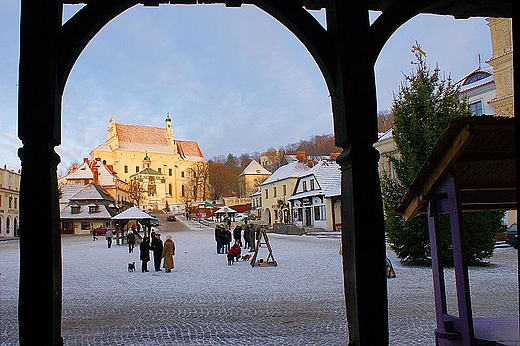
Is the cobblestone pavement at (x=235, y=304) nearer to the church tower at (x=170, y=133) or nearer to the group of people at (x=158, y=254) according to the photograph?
the group of people at (x=158, y=254)

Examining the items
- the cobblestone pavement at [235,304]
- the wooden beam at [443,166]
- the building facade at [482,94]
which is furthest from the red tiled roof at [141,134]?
the wooden beam at [443,166]

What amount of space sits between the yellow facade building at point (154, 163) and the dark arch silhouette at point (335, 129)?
9743 centimetres

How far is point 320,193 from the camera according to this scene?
151 feet

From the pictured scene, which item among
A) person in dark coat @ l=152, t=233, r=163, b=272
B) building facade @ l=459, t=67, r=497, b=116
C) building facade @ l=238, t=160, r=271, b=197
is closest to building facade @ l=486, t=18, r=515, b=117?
building facade @ l=459, t=67, r=497, b=116

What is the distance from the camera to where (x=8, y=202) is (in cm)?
5747

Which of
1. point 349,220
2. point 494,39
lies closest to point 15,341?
point 349,220

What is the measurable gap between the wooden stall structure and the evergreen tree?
11.9 meters

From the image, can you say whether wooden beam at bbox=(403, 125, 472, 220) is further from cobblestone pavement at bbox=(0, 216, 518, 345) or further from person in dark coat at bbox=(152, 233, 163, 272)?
person in dark coat at bbox=(152, 233, 163, 272)

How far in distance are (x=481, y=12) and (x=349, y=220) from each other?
2.85m

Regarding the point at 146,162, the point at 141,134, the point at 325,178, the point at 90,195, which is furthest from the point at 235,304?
the point at 141,134

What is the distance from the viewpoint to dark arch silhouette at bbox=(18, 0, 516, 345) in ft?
12.7

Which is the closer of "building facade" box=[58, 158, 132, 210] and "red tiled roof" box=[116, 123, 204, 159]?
"building facade" box=[58, 158, 132, 210]

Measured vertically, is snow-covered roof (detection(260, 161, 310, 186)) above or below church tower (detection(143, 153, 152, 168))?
below

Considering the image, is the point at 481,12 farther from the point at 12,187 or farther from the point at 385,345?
the point at 12,187
